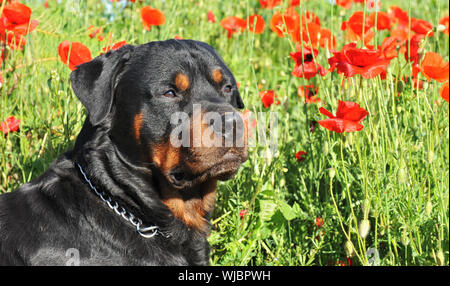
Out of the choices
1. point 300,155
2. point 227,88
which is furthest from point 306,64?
point 300,155

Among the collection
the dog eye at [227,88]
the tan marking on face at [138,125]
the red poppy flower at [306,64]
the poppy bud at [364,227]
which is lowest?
the poppy bud at [364,227]

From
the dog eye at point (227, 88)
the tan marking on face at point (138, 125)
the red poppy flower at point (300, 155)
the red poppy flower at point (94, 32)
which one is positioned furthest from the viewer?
the red poppy flower at point (94, 32)

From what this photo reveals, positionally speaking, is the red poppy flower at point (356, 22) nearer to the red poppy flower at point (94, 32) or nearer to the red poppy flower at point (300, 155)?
the red poppy flower at point (300, 155)

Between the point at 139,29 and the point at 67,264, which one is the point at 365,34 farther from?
the point at 139,29

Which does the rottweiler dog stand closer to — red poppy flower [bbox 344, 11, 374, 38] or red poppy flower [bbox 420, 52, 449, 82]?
red poppy flower [bbox 344, 11, 374, 38]

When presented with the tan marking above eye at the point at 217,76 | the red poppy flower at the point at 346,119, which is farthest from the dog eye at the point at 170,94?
the red poppy flower at the point at 346,119

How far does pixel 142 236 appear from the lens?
264 centimetres

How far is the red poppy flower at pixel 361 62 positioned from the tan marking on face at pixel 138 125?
1.02 meters

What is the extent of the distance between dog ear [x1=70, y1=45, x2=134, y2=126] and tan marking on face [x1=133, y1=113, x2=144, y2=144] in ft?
0.47

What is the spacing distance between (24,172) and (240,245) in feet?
4.85

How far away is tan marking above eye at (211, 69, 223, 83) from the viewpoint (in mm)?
2938

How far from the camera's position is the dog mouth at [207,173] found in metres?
2.66

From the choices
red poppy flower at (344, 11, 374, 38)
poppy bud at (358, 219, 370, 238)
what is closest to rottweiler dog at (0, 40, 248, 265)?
poppy bud at (358, 219, 370, 238)

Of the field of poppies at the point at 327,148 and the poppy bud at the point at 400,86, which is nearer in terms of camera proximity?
the field of poppies at the point at 327,148
